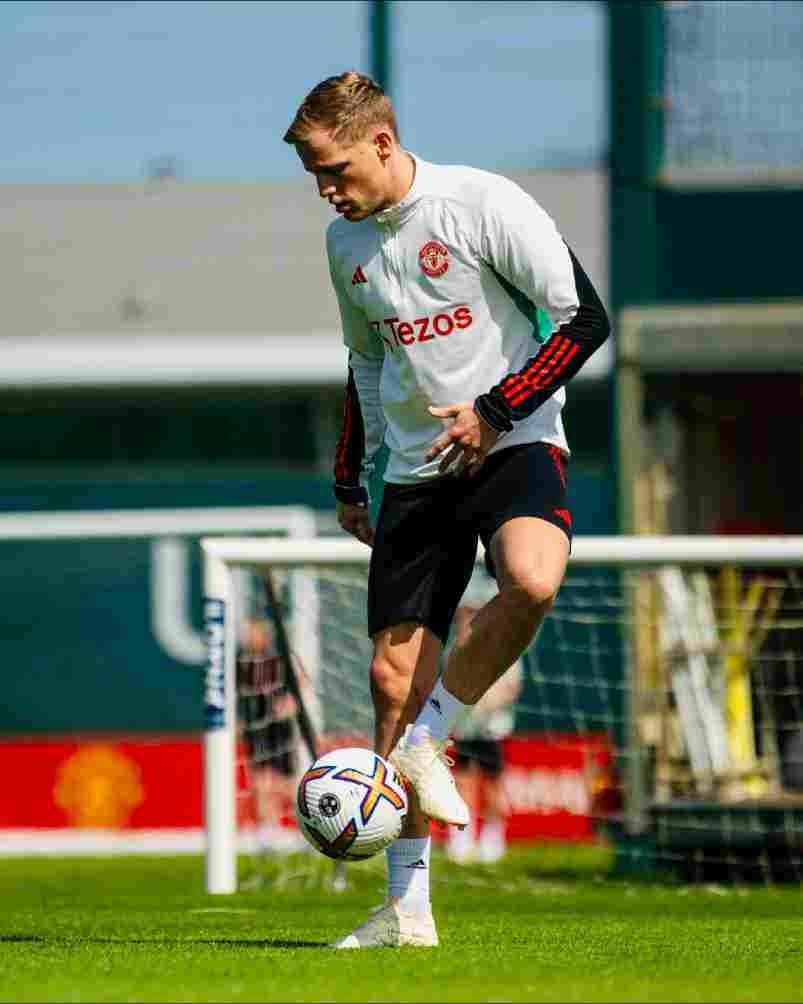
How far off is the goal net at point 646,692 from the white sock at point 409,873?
3929 millimetres

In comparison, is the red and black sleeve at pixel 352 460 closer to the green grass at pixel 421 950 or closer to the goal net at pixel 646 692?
the green grass at pixel 421 950

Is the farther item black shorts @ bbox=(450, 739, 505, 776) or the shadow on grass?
black shorts @ bbox=(450, 739, 505, 776)

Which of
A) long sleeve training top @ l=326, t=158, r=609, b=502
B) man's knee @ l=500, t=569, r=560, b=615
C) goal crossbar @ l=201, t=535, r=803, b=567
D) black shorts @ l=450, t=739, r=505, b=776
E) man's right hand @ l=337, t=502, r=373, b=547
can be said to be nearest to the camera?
man's knee @ l=500, t=569, r=560, b=615

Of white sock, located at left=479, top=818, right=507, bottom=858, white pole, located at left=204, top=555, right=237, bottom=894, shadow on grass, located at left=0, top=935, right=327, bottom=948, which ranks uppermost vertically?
shadow on grass, located at left=0, top=935, right=327, bottom=948

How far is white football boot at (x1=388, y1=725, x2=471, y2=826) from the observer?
491 centimetres

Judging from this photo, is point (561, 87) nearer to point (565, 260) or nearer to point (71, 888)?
point (71, 888)

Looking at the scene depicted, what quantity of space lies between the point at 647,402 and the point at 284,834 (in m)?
2.90

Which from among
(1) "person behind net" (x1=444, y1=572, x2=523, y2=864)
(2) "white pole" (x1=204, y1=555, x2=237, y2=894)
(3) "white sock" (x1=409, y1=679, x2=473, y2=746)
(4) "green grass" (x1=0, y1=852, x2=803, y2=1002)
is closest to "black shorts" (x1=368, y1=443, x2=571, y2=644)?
(3) "white sock" (x1=409, y1=679, x2=473, y2=746)

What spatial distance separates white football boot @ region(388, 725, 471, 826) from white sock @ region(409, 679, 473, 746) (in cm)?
2

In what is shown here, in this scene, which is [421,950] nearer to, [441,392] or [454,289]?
[441,392]

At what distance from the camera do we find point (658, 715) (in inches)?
433

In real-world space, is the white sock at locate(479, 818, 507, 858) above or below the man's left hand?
below

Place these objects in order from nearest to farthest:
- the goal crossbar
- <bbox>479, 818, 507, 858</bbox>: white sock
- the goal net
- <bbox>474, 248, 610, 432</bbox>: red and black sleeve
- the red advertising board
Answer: <bbox>474, 248, 610, 432</bbox>: red and black sleeve < the goal crossbar < the goal net < <bbox>479, 818, 507, 858</bbox>: white sock < the red advertising board

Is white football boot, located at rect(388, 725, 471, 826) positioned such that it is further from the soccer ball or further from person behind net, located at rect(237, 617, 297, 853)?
person behind net, located at rect(237, 617, 297, 853)
